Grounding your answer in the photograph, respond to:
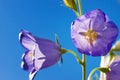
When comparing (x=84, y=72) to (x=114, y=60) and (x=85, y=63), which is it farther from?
(x=114, y=60)

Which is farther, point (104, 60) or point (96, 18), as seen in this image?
point (104, 60)

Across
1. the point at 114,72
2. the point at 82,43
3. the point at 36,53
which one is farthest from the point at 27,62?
the point at 114,72

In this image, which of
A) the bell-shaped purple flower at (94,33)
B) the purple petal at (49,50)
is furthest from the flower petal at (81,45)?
the purple petal at (49,50)

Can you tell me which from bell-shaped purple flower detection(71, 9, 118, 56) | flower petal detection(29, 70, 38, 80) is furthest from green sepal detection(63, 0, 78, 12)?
flower petal detection(29, 70, 38, 80)

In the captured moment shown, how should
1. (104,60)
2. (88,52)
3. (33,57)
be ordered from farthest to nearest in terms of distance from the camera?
(104,60) < (33,57) < (88,52)

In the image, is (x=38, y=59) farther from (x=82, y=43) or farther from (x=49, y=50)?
(x=82, y=43)

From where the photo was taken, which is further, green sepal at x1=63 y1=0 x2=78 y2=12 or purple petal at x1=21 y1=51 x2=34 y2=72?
green sepal at x1=63 y1=0 x2=78 y2=12

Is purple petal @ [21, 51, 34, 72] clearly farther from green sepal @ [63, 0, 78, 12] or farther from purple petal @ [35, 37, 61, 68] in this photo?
green sepal @ [63, 0, 78, 12]

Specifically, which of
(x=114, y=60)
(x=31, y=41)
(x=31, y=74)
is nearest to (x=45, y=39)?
(x=31, y=41)
